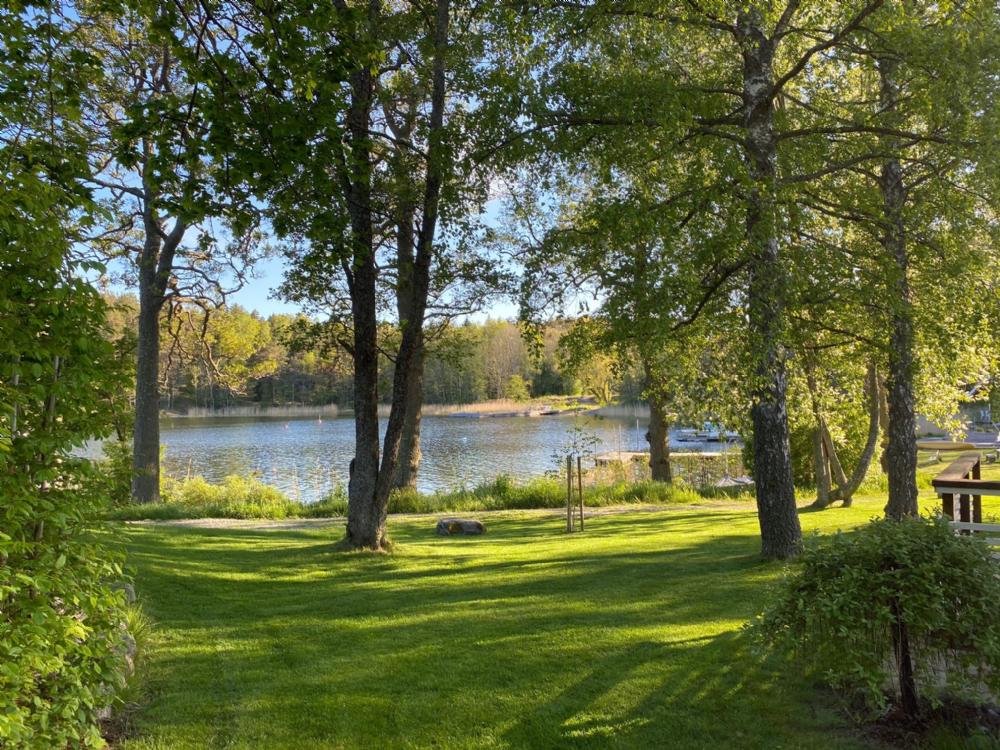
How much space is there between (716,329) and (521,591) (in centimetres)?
365

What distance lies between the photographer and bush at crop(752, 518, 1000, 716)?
3387 millimetres

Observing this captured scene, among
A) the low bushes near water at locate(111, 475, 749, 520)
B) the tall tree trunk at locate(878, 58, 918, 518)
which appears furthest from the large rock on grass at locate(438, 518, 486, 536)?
the tall tree trunk at locate(878, 58, 918, 518)

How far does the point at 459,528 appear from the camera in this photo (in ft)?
36.8

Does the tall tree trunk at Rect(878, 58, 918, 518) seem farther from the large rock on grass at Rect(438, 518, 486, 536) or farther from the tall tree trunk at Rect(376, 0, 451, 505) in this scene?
the large rock on grass at Rect(438, 518, 486, 536)

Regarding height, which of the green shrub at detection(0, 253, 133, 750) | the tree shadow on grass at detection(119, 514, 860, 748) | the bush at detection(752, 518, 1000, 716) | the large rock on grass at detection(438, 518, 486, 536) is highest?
→ the green shrub at detection(0, 253, 133, 750)

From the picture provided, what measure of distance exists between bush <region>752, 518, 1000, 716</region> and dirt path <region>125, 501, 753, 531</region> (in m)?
9.72

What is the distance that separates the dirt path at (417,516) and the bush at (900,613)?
383 inches

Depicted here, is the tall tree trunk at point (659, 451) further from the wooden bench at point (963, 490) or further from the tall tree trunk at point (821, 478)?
the wooden bench at point (963, 490)

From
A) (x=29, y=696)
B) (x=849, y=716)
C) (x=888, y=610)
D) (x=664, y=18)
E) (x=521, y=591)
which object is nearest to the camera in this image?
(x=29, y=696)

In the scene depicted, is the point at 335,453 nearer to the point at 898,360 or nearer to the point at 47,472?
the point at 898,360

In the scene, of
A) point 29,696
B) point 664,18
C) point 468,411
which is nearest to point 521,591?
point 29,696

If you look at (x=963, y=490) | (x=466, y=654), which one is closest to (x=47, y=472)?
(x=466, y=654)

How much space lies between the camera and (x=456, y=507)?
15.0 m

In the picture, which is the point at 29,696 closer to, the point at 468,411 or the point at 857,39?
the point at 857,39
